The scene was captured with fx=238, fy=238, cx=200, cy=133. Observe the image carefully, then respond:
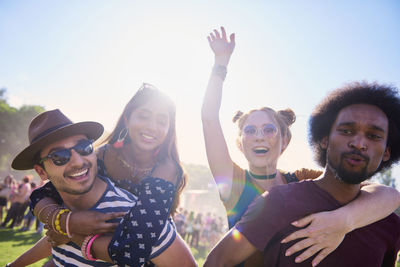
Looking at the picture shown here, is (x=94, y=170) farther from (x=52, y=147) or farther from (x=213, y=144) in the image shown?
(x=213, y=144)

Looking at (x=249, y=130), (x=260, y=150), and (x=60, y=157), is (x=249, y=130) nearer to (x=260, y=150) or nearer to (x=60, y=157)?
(x=260, y=150)

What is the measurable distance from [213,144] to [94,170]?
1.13m

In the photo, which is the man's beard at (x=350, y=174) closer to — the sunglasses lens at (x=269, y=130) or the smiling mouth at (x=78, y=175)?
the sunglasses lens at (x=269, y=130)

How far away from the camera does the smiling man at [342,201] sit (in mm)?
1609

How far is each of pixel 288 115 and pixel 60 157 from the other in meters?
2.67

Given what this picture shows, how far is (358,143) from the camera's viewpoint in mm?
1785

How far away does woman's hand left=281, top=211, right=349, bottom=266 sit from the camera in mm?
1520

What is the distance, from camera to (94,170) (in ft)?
7.00

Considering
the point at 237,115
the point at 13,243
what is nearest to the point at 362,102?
the point at 237,115

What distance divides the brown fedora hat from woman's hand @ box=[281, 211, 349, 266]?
1867mm

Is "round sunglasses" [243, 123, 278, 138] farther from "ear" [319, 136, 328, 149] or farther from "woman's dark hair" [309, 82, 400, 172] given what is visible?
"ear" [319, 136, 328, 149]

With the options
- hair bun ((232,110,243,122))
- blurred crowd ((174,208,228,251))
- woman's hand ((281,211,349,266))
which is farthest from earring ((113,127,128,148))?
blurred crowd ((174,208,228,251))

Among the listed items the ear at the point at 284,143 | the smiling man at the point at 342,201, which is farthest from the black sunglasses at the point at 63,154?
the ear at the point at 284,143

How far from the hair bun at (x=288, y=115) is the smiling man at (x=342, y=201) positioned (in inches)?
38.3
